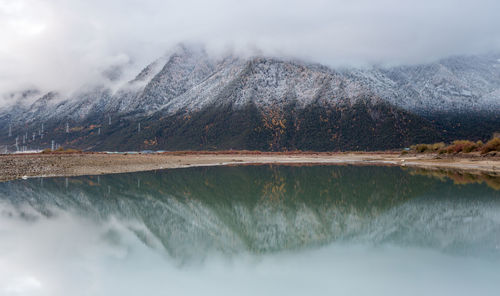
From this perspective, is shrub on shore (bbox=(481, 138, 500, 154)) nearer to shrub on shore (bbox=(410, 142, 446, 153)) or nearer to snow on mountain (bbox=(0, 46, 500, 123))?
shrub on shore (bbox=(410, 142, 446, 153))

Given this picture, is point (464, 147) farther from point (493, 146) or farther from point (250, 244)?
point (250, 244)

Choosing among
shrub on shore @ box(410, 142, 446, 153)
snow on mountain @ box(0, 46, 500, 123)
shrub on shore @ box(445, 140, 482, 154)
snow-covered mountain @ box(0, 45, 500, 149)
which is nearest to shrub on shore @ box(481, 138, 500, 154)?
shrub on shore @ box(445, 140, 482, 154)

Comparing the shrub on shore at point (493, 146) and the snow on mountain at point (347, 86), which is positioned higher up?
the snow on mountain at point (347, 86)

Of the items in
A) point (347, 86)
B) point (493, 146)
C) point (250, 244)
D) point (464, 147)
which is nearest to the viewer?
point (250, 244)

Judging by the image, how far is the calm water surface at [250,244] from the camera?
9.38 m

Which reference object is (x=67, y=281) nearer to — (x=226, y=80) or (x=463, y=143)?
(x=463, y=143)

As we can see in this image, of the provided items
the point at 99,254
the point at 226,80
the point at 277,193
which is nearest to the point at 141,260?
the point at 99,254

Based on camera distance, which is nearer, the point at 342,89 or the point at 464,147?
the point at 464,147

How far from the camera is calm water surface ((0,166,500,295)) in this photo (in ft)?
30.8

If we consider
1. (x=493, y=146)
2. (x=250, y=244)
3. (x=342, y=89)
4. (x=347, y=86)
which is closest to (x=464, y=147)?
(x=493, y=146)

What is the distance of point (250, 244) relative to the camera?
13.4 m

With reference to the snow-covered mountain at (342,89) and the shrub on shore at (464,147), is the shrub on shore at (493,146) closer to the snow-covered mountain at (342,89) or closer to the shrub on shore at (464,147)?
the shrub on shore at (464,147)

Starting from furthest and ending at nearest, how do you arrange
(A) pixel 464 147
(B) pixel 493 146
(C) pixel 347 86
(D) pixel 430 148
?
(C) pixel 347 86 → (D) pixel 430 148 → (A) pixel 464 147 → (B) pixel 493 146

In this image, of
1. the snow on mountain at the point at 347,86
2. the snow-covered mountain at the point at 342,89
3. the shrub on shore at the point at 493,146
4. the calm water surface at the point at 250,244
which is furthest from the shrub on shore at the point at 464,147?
the snow on mountain at the point at 347,86
